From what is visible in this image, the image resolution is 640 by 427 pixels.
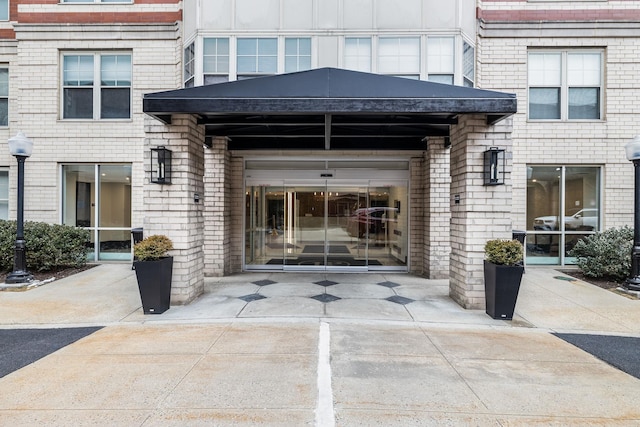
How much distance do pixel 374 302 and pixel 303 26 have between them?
661 centimetres

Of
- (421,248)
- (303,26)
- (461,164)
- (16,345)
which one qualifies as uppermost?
(303,26)

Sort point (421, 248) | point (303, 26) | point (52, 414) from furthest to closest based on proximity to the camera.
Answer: point (421, 248) < point (303, 26) < point (52, 414)

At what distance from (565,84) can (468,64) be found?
125 inches

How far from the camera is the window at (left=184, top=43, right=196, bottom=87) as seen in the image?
8.64 meters

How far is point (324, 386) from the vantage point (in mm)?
3311

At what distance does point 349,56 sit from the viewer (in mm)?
8383

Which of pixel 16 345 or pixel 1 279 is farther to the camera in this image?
pixel 1 279

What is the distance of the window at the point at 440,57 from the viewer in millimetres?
8219

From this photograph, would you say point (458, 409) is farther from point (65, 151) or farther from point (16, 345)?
point (65, 151)

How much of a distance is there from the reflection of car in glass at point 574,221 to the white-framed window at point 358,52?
21.0 feet

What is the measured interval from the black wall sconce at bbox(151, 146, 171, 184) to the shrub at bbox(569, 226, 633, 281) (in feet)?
30.8

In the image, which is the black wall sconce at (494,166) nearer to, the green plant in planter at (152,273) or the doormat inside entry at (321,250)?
the doormat inside entry at (321,250)

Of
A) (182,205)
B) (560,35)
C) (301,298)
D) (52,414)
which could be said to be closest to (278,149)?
(182,205)

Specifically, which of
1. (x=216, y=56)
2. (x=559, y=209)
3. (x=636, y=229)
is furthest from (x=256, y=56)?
(x=636, y=229)
